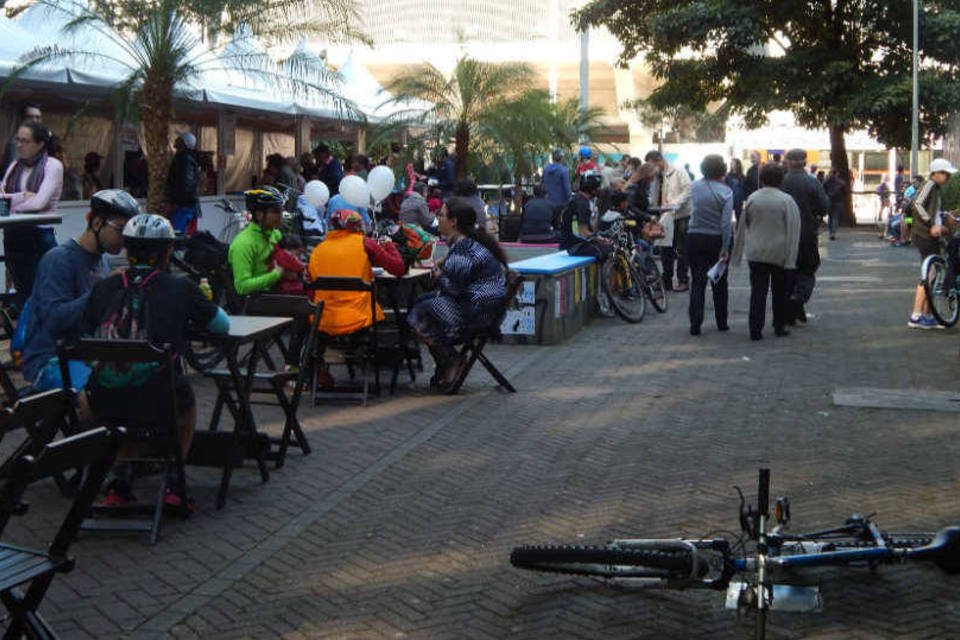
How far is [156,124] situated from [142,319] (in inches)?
393

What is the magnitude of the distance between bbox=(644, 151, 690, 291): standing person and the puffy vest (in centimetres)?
884

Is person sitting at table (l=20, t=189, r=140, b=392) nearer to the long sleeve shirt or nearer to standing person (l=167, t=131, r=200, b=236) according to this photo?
the long sleeve shirt

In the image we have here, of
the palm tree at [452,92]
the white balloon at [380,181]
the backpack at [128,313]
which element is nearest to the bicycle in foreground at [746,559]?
the backpack at [128,313]

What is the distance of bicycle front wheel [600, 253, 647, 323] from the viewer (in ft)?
51.7

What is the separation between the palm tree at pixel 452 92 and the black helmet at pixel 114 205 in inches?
753

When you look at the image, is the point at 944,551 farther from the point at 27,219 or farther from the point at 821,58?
the point at 821,58

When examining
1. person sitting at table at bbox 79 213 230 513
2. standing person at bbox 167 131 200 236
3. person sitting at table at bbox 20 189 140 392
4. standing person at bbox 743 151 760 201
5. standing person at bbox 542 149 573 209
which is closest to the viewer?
person sitting at table at bbox 79 213 230 513

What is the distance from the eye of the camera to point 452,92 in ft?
89.4

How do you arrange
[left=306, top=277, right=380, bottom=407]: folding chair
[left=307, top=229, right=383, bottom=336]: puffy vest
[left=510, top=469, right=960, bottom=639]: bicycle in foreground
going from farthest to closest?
1. [left=307, top=229, right=383, bottom=336]: puffy vest
2. [left=306, top=277, right=380, bottom=407]: folding chair
3. [left=510, top=469, right=960, bottom=639]: bicycle in foreground

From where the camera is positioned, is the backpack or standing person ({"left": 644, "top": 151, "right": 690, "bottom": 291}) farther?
standing person ({"left": 644, "top": 151, "right": 690, "bottom": 291})

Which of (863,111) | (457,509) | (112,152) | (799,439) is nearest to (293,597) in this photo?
(457,509)

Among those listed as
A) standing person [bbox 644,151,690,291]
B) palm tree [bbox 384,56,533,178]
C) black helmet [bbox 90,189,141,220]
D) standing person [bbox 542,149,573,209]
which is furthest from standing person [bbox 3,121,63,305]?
palm tree [bbox 384,56,533,178]

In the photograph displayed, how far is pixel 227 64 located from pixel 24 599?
15.3 meters

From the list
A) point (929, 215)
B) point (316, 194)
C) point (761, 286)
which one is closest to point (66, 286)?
point (761, 286)
